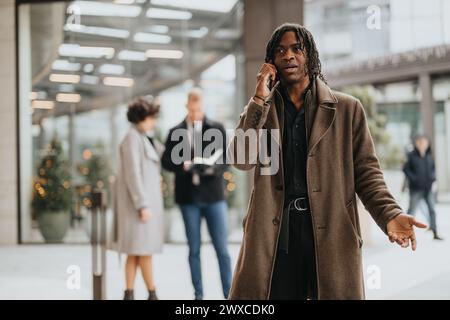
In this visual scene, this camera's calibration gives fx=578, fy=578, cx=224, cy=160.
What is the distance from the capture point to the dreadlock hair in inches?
87.7

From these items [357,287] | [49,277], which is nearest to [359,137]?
[357,287]

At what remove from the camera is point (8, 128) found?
363 inches

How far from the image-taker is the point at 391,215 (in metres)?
2.03

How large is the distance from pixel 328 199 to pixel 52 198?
796 cm

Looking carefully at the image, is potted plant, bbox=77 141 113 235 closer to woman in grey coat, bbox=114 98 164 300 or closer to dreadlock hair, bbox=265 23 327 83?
woman in grey coat, bbox=114 98 164 300

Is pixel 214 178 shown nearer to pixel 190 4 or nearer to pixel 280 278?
pixel 280 278

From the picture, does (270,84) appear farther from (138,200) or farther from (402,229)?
(138,200)

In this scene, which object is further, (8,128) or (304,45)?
(8,128)

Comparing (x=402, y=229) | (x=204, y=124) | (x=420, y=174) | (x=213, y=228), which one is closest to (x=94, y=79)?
(x=204, y=124)

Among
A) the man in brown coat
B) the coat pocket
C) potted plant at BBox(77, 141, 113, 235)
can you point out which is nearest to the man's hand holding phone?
the man in brown coat

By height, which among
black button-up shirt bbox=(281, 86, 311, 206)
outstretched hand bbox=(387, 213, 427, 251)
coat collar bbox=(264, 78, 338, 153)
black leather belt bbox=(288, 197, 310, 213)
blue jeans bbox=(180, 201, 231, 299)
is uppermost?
coat collar bbox=(264, 78, 338, 153)

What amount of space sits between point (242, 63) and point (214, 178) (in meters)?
4.62

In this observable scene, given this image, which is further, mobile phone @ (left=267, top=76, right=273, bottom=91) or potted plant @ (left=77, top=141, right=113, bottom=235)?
potted plant @ (left=77, top=141, right=113, bottom=235)

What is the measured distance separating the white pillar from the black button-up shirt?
783cm
